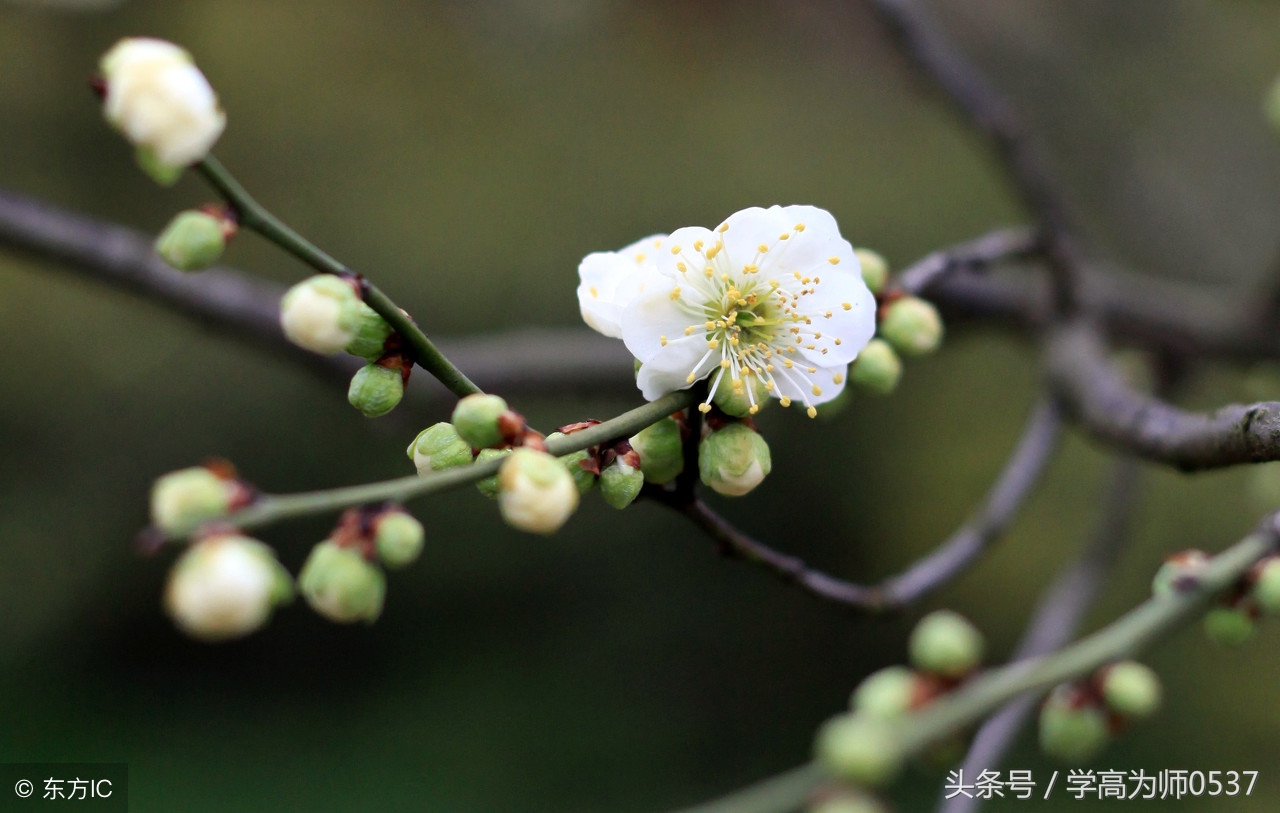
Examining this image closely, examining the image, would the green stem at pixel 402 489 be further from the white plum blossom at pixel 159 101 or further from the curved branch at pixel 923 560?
the white plum blossom at pixel 159 101

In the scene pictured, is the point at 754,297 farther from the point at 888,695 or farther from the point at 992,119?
the point at 992,119

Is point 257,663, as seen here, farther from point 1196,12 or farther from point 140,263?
point 1196,12

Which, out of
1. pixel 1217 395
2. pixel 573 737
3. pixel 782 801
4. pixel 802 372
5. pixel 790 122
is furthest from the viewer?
pixel 790 122

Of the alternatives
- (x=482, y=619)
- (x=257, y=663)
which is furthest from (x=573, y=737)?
(x=257, y=663)

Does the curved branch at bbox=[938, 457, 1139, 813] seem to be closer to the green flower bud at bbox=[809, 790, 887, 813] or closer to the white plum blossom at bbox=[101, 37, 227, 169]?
the green flower bud at bbox=[809, 790, 887, 813]

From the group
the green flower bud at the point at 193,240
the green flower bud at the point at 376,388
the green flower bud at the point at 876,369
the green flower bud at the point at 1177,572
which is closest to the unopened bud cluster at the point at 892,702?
the green flower bud at the point at 1177,572

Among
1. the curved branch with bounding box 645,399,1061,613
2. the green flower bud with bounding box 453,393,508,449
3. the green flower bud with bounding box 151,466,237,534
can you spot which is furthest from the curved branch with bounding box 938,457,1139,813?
the green flower bud with bounding box 151,466,237,534
